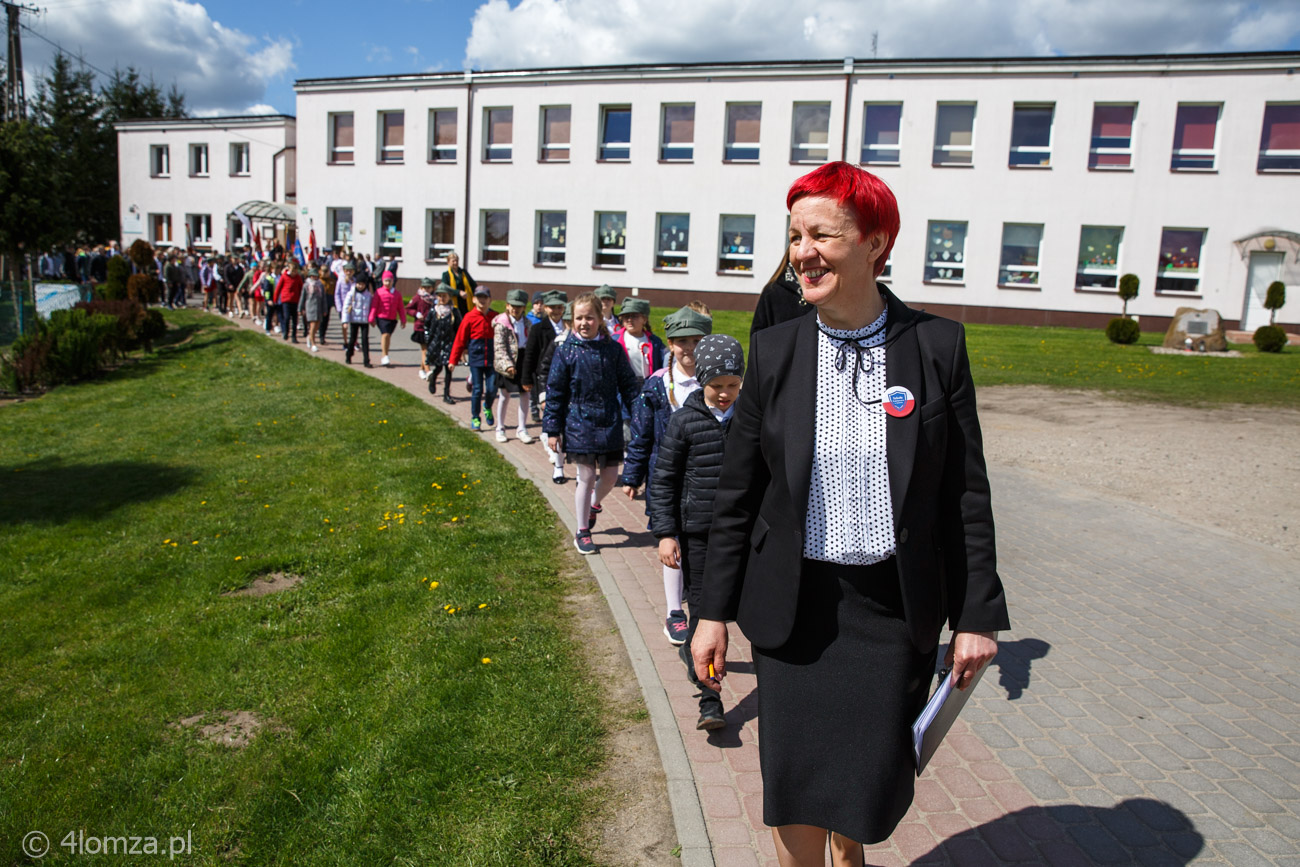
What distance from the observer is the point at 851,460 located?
7.87ft

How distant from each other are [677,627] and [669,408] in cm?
130

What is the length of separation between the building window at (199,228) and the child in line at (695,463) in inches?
1756

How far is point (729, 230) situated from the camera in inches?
1280

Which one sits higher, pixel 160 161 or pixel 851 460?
pixel 160 161

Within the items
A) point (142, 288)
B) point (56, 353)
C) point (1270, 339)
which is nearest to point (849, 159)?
point (1270, 339)

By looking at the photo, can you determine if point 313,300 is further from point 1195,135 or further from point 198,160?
point 198,160

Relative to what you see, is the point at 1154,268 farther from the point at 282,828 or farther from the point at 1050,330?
the point at 282,828

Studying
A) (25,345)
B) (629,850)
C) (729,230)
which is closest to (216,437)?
(25,345)

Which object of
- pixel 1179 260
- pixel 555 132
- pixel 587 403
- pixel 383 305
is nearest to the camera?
pixel 587 403

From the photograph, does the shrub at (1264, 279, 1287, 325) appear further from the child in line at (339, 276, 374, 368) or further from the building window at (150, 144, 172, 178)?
the building window at (150, 144, 172, 178)

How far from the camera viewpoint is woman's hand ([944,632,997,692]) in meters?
2.37

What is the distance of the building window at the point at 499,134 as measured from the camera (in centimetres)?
3538

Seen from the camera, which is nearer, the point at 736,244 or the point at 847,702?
the point at 847,702

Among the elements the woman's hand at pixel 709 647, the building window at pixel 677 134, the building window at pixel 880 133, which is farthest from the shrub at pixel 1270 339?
the woman's hand at pixel 709 647
